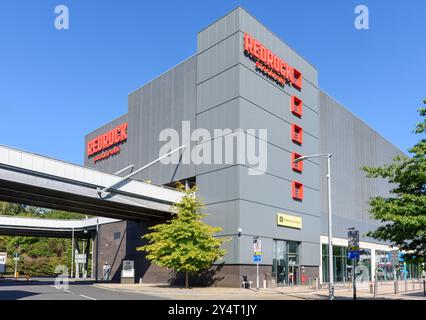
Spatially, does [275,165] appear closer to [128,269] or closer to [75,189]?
[75,189]

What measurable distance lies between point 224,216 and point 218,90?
10774mm

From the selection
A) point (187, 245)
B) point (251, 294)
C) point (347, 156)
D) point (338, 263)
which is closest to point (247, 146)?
point (187, 245)

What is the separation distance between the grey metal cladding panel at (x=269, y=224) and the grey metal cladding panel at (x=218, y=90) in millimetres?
9071

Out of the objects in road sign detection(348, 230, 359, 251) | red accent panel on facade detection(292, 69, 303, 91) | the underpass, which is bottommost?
road sign detection(348, 230, 359, 251)

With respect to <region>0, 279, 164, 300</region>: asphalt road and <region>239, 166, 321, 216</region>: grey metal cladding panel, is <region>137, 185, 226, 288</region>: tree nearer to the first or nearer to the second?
<region>239, 166, 321, 216</region>: grey metal cladding panel

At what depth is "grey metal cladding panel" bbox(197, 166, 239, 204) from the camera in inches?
1518

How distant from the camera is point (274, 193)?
1650 inches

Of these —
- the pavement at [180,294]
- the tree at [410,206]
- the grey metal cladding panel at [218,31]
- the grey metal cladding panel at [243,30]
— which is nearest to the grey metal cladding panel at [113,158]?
the grey metal cladding panel at [218,31]

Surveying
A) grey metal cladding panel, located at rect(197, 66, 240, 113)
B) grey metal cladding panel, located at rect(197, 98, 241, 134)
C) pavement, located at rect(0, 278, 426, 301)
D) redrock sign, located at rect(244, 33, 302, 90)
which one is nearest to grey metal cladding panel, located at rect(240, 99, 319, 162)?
grey metal cladding panel, located at rect(197, 98, 241, 134)

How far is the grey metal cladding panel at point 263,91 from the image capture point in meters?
40.1

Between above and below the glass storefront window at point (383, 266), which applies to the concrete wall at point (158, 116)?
above

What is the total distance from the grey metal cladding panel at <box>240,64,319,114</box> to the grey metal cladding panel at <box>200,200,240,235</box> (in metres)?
9.13

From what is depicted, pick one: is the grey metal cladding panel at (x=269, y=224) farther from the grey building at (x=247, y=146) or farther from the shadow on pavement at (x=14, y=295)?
the shadow on pavement at (x=14, y=295)

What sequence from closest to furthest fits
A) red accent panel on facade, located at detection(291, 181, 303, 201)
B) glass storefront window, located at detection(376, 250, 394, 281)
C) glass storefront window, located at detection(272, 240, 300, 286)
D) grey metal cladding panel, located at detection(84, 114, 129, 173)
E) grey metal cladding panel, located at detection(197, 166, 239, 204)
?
grey metal cladding panel, located at detection(197, 166, 239, 204)
glass storefront window, located at detection(272, 240, 300, 286)
red accent panel on facade, located at detection(291, 181, 303, 201)
grey metal cladding panel, located at detection(84, 114, 129, 173)
glass storefront window, located at detection(376, 250, 394, 281)
